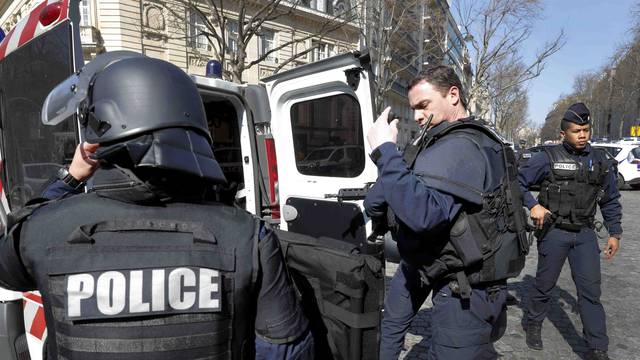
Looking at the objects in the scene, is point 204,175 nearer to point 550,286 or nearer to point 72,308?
point 72,308

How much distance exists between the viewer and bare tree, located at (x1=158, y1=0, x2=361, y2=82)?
1021 centimetres

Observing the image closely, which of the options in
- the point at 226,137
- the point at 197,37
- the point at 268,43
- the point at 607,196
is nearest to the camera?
the point at 607,196

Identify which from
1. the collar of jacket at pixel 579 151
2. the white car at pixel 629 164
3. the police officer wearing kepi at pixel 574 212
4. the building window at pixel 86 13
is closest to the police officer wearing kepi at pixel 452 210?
the police officer wearing kepi at pixel 574 212

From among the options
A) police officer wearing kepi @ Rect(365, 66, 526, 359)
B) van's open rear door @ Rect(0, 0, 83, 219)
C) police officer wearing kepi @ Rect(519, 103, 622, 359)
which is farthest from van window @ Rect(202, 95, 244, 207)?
police officer wearing kepi @ Rect(519, 103, 622, 359)

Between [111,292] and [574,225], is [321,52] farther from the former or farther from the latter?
[111,292]

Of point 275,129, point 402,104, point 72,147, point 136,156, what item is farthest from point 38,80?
point 402,104

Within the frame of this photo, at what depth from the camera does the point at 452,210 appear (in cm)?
165

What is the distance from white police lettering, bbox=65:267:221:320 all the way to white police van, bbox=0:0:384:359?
0.77 m

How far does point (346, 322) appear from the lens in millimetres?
1328

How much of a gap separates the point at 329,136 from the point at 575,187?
1989 mm

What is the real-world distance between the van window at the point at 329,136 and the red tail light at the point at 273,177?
10.0 inches

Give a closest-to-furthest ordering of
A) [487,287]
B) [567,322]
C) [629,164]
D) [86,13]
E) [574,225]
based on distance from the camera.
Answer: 1. [487,287]
2. [574,225]
3. [567,322]
4. [629,164]
5. [86,13]

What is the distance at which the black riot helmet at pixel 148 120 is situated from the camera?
3.19 ft

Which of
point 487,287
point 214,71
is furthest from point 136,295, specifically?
point 214,71
